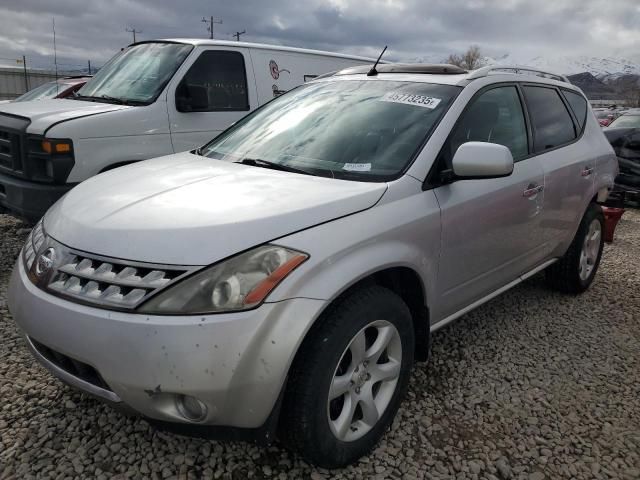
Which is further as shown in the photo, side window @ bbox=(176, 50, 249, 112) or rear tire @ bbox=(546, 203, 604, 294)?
side window @ bbox=(176, 50, 249, 112)

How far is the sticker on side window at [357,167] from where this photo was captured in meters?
2.50

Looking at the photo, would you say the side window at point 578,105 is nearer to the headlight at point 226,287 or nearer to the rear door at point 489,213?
the rear door at point 489,213

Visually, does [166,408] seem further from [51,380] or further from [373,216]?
[51,380]

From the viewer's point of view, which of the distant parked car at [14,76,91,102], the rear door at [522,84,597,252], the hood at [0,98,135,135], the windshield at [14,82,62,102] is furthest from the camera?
the windshield at [14,82,62,102]

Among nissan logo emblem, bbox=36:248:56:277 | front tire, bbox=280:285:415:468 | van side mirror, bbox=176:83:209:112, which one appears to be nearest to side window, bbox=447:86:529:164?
front tire, bbox=280:285:415:468

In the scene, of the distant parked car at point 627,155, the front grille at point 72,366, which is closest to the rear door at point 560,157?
the front grille at point 72,366

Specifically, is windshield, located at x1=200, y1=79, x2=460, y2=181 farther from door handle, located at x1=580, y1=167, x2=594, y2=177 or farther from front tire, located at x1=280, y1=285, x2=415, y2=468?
door handle, located at x1=580, y1=167, x2=594, y2=177

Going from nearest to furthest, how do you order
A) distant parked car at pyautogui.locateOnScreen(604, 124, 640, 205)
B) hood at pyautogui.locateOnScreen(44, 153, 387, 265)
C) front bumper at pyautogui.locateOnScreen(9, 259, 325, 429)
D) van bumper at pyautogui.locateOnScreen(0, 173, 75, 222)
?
1. front bumper at pyautogui.locateOnScreen(9, 259, 325, 429)
2. hood at pyautogui.locateOnScreen(44, 153, 387, 265)
3. van bumper at pyautogui.locateOnScreen(0, 173, 75, 222)
4. distant parked car at pyautogui.locateOnScreen(604, 124, 640, 205)

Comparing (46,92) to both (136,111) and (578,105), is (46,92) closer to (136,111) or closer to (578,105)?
(136,111)

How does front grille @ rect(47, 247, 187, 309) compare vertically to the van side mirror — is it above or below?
below

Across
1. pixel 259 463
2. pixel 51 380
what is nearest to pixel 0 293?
pixel 51 380

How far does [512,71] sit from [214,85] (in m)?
2.97

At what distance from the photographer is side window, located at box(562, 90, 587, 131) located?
13.4 feet

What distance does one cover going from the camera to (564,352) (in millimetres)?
3400
